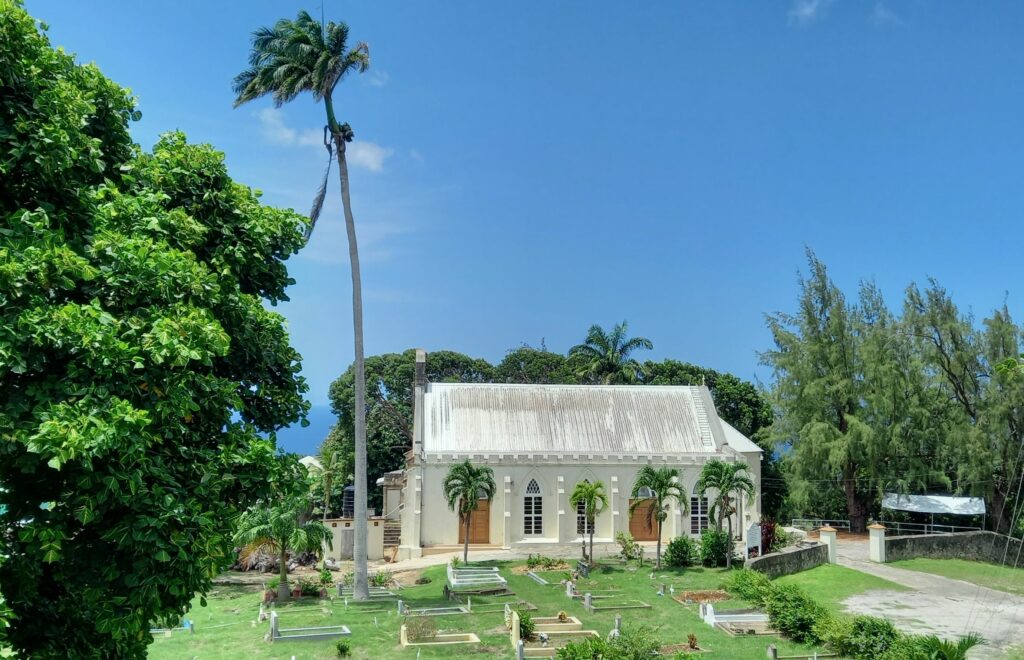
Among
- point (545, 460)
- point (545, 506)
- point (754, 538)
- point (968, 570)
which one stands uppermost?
point (545, 460)

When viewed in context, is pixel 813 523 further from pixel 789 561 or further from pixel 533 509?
pixel 533 509

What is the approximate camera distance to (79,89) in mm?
10031

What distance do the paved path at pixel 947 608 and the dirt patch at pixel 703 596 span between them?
3.84 meters

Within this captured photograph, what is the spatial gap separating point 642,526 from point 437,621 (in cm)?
2057

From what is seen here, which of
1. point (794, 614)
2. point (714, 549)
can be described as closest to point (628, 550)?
point (714, 549)

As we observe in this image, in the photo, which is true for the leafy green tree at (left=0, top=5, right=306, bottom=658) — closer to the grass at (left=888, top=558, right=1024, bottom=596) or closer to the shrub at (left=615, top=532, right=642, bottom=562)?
the shrub at (left=615, top=532, right=642, bottom=562)

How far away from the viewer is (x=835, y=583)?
2870 centimetres

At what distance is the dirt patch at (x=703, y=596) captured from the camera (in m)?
25.1

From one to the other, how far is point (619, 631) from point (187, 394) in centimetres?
1340

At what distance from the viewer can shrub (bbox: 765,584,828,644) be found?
782 inches

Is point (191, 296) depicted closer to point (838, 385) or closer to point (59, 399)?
point (59, 399)

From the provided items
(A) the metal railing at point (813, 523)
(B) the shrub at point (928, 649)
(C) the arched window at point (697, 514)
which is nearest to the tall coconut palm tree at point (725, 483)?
(C) the arched window at point (697, 514)

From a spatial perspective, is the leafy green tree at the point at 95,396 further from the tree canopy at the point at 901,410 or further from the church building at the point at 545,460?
the tree canopy at the point at 901,410


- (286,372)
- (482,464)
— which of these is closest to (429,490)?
(482,464)
